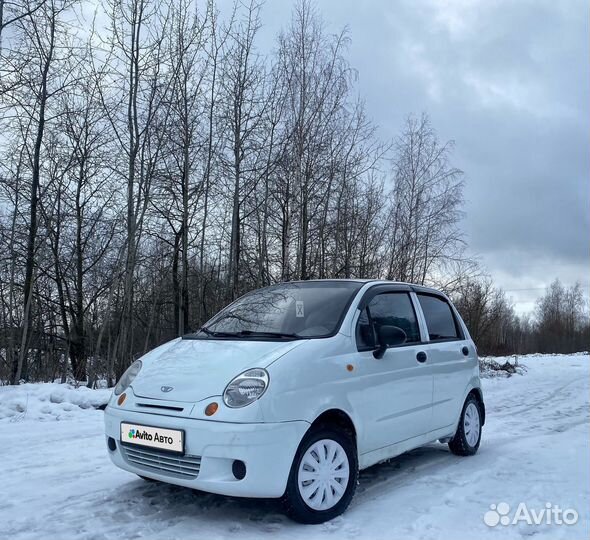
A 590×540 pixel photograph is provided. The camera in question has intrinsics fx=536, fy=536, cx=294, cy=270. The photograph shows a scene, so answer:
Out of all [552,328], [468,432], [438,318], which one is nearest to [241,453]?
[438,318]

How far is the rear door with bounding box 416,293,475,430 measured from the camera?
5.26 m

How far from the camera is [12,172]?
13430 millimetres

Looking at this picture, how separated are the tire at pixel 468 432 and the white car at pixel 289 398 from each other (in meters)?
0.56

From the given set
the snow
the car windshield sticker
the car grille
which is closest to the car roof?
the car windshield sticker

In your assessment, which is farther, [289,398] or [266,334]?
[266,334]

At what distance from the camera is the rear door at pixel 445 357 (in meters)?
5.26

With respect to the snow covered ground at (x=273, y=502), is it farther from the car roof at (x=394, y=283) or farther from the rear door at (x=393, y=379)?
the car roof at (x=394, y=283)

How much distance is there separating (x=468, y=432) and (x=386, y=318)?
199 centimetres

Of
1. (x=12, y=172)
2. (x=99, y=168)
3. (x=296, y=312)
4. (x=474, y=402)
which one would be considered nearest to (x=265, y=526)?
(x=296, y=312)

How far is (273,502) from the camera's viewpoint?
3.98 metres

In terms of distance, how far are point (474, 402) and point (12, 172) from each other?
1234 cm

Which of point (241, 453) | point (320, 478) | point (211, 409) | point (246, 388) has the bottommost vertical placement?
point (320, 478)

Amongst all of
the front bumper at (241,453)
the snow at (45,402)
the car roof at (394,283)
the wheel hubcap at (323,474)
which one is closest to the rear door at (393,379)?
the car roof at (394,283)

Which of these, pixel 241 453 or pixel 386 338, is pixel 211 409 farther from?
pixel 386 338
